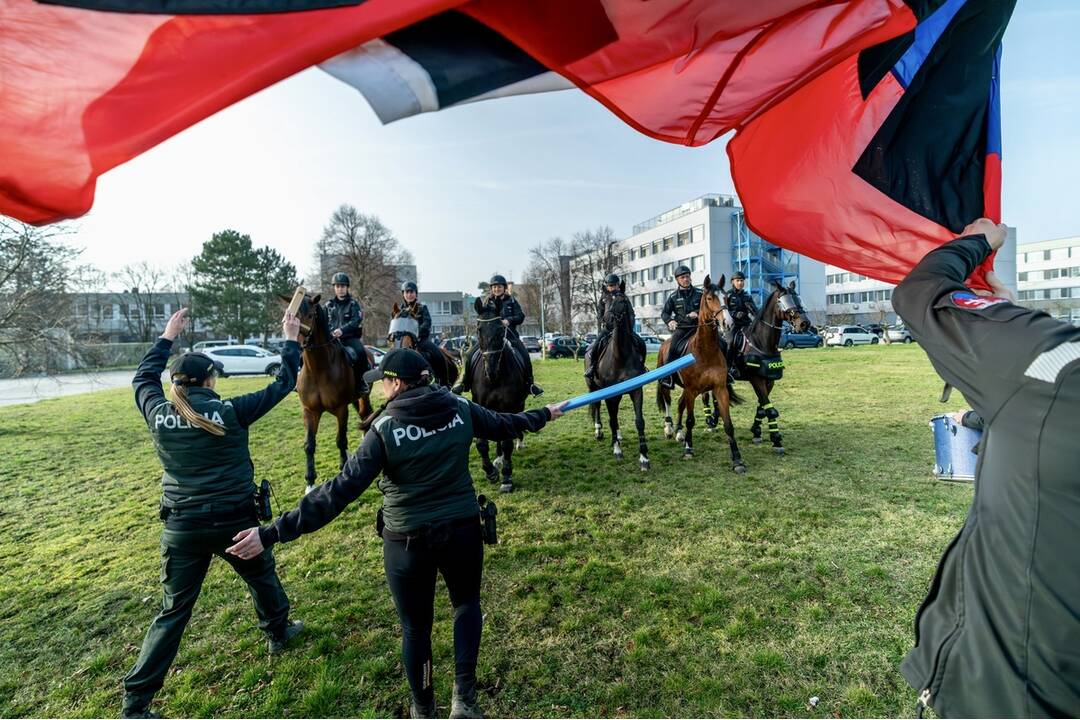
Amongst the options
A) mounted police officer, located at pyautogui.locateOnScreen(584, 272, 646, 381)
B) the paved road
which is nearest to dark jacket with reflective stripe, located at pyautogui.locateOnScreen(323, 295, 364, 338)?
mounted police officer, located at pyautogui.locateOnScreen(584, 272, 646, 381)

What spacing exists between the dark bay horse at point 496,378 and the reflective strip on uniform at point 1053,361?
6.93 metres

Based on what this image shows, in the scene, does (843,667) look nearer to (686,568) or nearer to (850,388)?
(686,568)

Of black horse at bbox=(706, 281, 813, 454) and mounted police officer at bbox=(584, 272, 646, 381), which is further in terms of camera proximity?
black horse at bbox=(706, 281, 813, 454)

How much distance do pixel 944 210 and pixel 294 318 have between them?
518 centimetres

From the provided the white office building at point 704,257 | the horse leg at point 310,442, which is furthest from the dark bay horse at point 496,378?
the white office building at point 704,257

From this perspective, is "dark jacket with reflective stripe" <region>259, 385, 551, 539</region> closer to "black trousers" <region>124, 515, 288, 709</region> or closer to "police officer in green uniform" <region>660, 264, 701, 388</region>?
"black trousers" <region>124, 515, 288, 709</region>

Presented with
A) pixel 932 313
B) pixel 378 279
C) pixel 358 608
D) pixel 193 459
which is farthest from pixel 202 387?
pixel 378 279

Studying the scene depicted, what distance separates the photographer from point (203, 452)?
358 cm

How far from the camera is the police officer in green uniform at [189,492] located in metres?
3.39

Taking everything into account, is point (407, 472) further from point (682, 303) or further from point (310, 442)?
point (682, 303)

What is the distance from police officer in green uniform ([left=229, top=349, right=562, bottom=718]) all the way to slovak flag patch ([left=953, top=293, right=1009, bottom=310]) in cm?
261

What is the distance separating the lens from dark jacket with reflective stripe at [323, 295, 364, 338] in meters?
9.69

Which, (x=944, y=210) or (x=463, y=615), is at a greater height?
(x=944, y=210)

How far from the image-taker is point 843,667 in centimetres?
367
